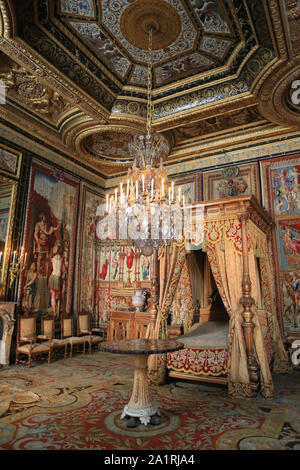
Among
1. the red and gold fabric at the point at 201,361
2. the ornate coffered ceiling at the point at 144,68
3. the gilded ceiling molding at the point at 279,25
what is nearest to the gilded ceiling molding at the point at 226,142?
the ornate coffered ceiling at the point at 144,68

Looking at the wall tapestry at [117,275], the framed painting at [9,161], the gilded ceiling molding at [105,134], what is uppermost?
the gilded ceiling molding at [105,134]

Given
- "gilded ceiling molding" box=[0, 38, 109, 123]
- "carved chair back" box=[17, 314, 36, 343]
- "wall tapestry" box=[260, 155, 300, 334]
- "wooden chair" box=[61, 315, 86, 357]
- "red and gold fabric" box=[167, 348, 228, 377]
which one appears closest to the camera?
"red and gold fabric" box=[167, 348, 228, 377]

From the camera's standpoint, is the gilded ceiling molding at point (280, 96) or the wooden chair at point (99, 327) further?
the wooden chair at point (99, 327)

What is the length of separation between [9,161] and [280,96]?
19.4ft

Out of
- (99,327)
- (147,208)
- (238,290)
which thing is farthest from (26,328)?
(238,290)

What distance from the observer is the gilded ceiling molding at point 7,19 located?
435 cm

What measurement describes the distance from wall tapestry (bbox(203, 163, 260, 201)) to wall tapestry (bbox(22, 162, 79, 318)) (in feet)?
12.4

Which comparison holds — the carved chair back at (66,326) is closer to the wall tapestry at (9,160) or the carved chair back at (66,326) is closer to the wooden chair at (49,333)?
the wooden chair at (49,333)

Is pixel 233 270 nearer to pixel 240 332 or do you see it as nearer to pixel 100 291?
pixel 240 332

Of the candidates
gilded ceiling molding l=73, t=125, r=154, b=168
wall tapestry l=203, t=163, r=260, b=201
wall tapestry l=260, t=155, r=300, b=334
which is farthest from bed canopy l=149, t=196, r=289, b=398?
gilded ceiling molding l=73, t=125, r=154, b=168

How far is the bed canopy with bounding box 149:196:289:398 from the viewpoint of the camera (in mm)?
4668

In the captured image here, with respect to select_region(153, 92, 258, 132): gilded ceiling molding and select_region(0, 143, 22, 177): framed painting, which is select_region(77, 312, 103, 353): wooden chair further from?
select_region(153, 92, 258, 132): gilded ceiling molding

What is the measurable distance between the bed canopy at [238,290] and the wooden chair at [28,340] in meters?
2.54

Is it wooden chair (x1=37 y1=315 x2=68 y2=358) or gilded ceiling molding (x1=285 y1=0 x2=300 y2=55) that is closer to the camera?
gilded ceiling molding (x1=285 y1=0 x2=300 y2=55)
